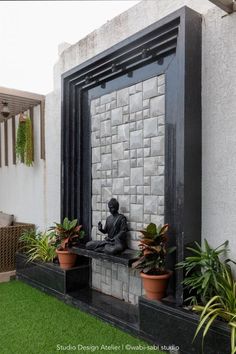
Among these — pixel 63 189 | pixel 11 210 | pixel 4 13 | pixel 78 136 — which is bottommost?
pixel 11 210

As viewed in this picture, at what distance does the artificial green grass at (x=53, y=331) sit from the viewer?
274 centimetres

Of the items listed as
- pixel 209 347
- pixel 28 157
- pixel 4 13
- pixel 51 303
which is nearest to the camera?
pixel 209 347

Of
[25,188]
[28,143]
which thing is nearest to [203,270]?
[28,143]

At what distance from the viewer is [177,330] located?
2.56 metres

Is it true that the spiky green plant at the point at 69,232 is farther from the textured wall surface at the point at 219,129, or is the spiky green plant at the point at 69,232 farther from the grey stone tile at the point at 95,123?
the textured wall surface at the point at 219,129

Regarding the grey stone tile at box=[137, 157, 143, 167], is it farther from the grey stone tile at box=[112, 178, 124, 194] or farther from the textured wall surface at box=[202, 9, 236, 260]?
the textured wall surface at box=[202, 9, 236, 260]

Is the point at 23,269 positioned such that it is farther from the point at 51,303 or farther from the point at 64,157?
the point at 64,157

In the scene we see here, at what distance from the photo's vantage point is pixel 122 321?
122 inches

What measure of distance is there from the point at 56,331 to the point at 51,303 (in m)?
0.81

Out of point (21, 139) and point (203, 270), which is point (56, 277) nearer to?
point (203, 270)

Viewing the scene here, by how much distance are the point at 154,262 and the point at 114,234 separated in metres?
0.83

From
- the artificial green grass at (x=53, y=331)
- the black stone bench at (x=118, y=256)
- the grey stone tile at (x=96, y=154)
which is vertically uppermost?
the grey stone tile at (x=96, y=154)

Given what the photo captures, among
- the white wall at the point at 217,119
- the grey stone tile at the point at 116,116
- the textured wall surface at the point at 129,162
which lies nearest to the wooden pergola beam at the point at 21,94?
the textured wall surface at the point at 129,162

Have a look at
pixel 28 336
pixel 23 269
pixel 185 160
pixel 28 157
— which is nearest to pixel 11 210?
pixel 28 157
